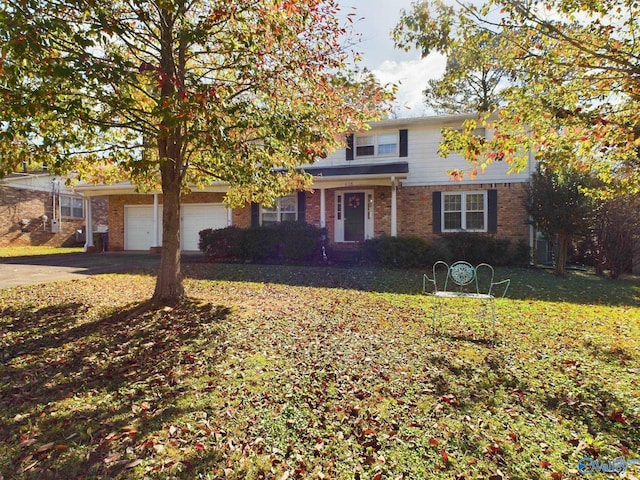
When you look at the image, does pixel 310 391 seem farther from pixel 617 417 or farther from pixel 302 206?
pixel 302 206

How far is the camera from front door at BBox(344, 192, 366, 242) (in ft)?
50.5

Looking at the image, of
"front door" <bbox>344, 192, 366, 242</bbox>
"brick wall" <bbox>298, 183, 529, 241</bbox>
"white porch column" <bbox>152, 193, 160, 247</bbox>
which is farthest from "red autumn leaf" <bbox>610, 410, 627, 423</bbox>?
"white porch column" <bbox>152, 193, 160, 247</bbox>

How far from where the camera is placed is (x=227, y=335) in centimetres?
512

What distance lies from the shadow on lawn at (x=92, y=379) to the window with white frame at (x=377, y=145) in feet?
36.6

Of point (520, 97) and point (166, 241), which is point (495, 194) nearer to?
point (520, 97)

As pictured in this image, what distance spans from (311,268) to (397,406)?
8.48m

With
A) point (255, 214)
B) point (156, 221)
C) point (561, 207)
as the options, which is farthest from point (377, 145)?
point (156, 221)

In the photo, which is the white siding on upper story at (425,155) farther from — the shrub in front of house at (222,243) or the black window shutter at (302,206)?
the shrub in front of house at (222,243)

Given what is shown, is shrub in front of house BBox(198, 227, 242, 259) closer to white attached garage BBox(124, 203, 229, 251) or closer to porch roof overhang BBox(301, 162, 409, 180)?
white attached garage BBox(124, 203, 229, 251)

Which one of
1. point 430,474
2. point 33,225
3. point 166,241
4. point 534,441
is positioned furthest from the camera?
point 33,225

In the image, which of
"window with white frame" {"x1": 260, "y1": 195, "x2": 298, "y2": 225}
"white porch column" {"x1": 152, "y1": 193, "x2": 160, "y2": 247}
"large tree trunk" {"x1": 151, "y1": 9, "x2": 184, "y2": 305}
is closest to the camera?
"large tree trunk" {"x1": 151, "y1": 9, "x2": 184, "y2": 305}

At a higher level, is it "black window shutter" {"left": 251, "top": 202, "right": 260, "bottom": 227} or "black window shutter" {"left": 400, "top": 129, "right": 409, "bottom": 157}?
"black window shutter" {"left": 400, "top": 129, "right": 409, "bottom": 157}

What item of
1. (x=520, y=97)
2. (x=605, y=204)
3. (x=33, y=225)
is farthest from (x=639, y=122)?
(x=33, y=225)

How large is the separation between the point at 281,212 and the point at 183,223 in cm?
501
